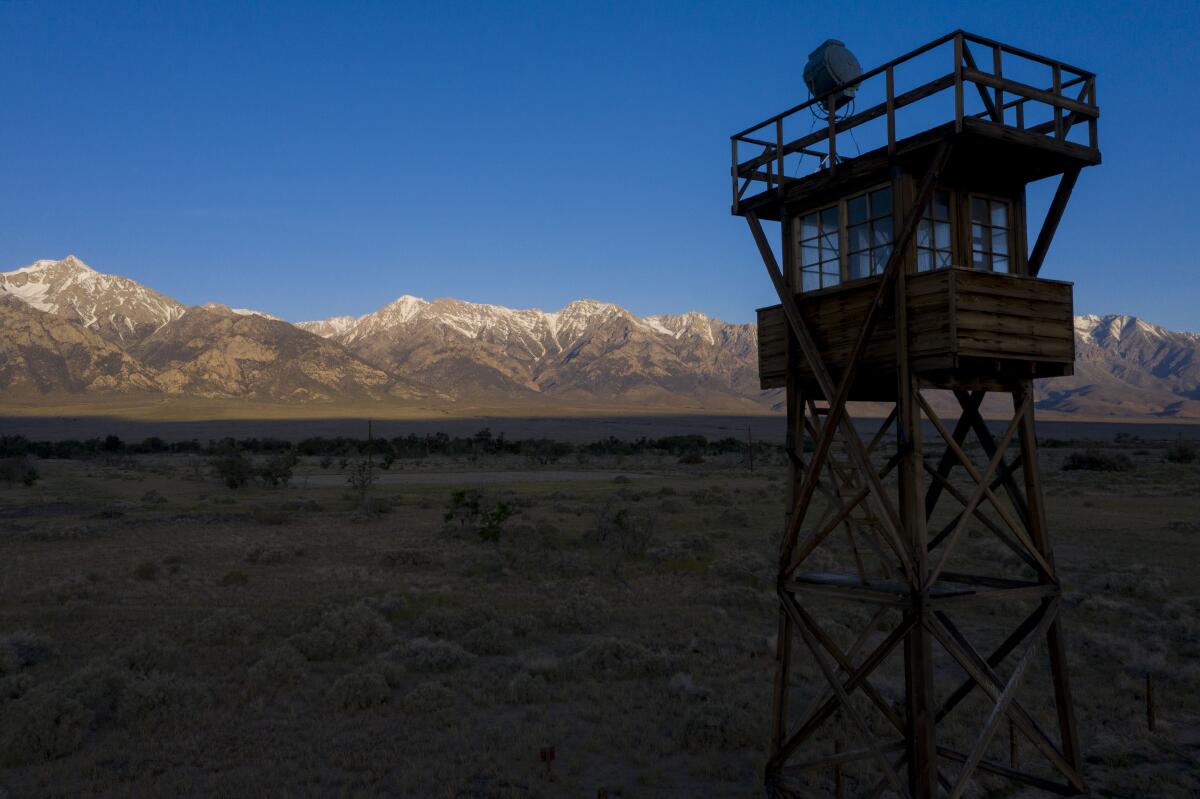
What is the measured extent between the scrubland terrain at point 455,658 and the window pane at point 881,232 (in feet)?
18.4

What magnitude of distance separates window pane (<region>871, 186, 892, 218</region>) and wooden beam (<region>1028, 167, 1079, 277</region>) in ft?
5.08

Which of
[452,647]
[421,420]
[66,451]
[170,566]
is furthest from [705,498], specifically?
[421,420]

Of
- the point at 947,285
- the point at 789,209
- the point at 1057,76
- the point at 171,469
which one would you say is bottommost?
the point at 171,469

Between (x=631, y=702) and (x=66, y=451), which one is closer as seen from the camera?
(x=631, y=702)

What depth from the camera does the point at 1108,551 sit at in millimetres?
23922

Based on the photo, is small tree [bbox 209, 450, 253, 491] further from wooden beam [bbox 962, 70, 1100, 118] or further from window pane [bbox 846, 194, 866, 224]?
wooden beam [bbox 962, 70, 1100, 118]

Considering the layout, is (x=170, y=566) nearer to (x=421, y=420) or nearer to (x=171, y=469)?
(x=171, y=469)

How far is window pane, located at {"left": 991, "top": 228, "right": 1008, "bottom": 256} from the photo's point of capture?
27.5 ft

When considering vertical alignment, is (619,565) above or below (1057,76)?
below

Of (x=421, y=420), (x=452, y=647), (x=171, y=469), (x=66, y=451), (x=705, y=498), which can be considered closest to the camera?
(x=452, y=647)

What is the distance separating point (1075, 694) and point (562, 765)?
7.08 m

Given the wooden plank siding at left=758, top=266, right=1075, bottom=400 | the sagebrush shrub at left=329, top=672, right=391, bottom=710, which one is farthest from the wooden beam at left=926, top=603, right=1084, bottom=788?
the sagebrush shrub at left=329, top=672, right=391, bottom=710

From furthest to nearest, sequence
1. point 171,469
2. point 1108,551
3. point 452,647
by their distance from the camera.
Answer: point 171,469, point 1108,551, point 452,647

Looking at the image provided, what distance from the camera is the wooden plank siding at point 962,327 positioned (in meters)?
7.45
